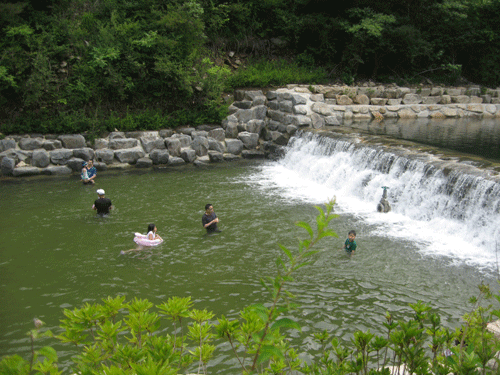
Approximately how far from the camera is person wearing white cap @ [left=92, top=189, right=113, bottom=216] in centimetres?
996

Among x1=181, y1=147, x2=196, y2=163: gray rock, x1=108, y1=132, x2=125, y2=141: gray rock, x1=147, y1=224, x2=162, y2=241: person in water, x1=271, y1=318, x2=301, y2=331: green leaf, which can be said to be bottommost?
x1=147, y1=224, x2=162, y2=241: person in water

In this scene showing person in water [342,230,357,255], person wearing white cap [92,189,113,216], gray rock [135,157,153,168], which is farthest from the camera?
gray rock [135,157,153,168]

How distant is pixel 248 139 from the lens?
55.2 ft

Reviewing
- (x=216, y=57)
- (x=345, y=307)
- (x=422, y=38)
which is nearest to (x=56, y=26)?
(x=216, y=57)

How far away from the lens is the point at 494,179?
29.7ft

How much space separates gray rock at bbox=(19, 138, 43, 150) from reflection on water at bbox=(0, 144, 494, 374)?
10.1ft

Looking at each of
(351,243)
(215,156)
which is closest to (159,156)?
(215,156)

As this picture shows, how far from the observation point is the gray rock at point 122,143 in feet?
50.1

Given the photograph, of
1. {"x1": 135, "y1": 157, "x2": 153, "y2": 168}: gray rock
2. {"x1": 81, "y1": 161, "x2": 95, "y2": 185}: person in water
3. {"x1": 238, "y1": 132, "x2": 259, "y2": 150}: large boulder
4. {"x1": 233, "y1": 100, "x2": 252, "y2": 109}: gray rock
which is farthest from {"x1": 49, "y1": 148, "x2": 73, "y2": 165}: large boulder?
{"x1": 233, "y1": 100, "x2": 252, "y2": 109}: gray rock

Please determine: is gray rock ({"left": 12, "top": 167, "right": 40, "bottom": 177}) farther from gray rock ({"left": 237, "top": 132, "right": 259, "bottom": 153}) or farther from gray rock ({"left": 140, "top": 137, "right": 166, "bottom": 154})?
gray rock ({"left": 237, "top": 132, "right": 259, "bottom": 153})

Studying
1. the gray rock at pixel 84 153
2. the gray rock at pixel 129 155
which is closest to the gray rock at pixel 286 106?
the gray rock at pixel 129 155

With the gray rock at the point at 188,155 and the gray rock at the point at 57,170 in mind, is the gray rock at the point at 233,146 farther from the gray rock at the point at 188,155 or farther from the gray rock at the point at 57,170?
the gray rock at the point at 57,170

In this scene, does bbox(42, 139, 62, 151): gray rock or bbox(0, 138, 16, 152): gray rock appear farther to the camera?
bbox(42, 139, 62, 151): gray rock

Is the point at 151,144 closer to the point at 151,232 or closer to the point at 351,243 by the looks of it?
the point at 151,232
